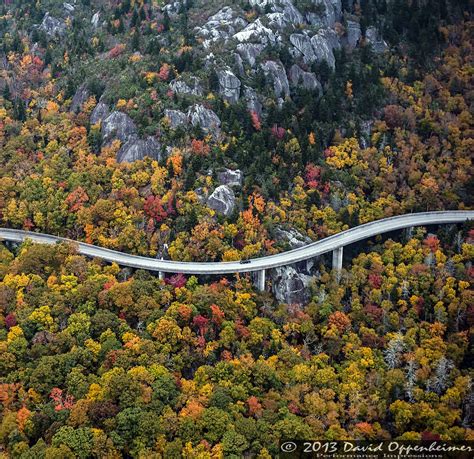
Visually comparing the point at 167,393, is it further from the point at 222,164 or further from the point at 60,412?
the point at 222,164

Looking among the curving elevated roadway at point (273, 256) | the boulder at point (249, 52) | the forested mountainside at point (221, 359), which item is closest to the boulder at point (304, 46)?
the boulder at point (249, 52)

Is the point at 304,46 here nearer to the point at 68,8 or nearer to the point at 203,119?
the point at 203,119

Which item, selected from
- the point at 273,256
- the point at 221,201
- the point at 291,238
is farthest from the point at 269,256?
the point at 221,201

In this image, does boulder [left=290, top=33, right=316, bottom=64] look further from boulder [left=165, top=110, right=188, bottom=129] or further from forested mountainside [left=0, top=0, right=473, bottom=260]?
boulder [left=165, top=110, right=188, bottom=129]

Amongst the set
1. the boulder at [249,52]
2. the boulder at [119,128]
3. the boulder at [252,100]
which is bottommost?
the boulder at [119,128]

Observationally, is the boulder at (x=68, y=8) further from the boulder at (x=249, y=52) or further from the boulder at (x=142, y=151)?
the boulder at (x=142, y=151)

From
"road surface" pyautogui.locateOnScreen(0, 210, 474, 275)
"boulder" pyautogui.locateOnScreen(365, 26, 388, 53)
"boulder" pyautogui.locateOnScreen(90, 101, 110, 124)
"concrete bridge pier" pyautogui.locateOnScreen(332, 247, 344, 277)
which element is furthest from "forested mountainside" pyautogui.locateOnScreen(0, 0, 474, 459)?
"concrete bridge pier" pyautogui.locateOnScreen(332, 247, 344, 277)
